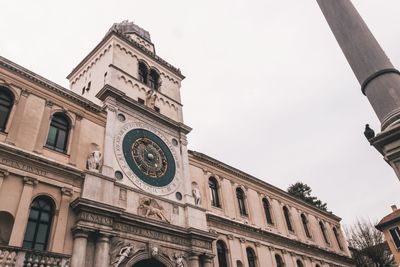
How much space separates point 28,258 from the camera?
37.6 feet

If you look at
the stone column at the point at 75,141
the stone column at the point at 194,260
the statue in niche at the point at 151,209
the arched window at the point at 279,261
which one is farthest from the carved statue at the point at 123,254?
the arched window at the point at 279,261

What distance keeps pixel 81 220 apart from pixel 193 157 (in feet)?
34.2

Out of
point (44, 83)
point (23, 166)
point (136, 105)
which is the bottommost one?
point (23, 166)

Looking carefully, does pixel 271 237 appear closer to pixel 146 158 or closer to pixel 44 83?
pixel 146 158

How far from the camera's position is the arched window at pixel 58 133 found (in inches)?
607

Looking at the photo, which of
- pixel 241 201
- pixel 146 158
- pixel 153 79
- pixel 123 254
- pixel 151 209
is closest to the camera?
pixel 123 254

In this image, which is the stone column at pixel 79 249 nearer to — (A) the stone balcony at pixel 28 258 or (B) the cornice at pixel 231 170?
(A) the stone balcony at pixel 28 258

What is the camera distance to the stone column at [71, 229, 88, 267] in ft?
41.7

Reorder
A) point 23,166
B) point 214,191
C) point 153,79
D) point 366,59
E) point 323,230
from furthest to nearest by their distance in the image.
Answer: point 323,230, point 153,79, point 214,191, point 23,166, point 366,59

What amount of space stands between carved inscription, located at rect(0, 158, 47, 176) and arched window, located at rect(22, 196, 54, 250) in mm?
1080

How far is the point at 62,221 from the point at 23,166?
9.21 feet

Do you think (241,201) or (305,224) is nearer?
(241,201)

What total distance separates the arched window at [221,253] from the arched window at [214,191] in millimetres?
2722

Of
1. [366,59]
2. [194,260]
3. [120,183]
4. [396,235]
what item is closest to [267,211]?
[194,260]
